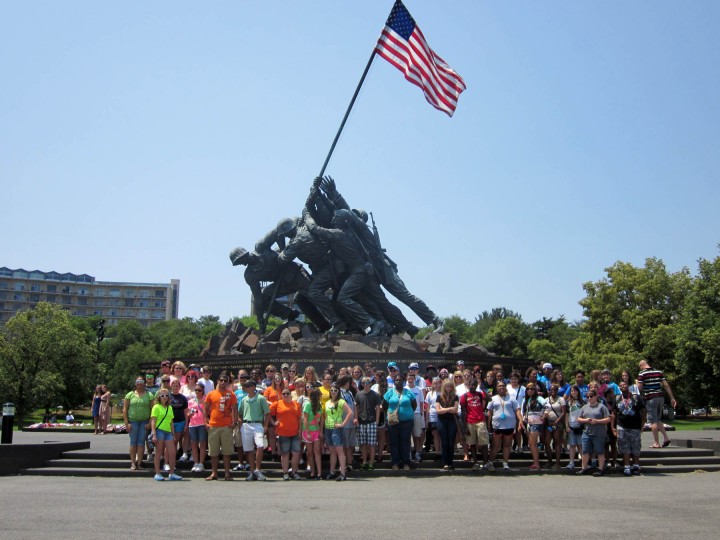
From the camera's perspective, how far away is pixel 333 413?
42.5ft

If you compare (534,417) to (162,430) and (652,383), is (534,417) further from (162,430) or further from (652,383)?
(162,430)

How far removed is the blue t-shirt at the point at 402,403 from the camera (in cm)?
1355

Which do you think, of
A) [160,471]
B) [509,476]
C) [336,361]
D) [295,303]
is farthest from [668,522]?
[295,303]

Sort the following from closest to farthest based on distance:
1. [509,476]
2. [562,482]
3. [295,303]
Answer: [562,482] → [509,476] → [295,303]

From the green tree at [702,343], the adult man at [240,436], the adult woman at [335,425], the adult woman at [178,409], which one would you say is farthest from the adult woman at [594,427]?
the green tree at [702,343]

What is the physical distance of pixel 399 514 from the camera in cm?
934

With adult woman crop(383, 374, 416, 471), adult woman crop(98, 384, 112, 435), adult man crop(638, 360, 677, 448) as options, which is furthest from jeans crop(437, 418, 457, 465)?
adult woman crop(98, 384, 112, 435)

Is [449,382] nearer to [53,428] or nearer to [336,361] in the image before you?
[336,361]

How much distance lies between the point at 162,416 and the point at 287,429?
2066 millimetres

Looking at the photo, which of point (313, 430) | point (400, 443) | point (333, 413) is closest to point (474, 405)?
point (400, 443)

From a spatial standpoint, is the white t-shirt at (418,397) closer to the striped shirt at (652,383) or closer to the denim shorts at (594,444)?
the denim shorts at (594,444)

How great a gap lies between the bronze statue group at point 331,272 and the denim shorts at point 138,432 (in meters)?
12.4

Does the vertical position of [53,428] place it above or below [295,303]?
below

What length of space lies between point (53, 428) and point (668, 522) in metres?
23.3
